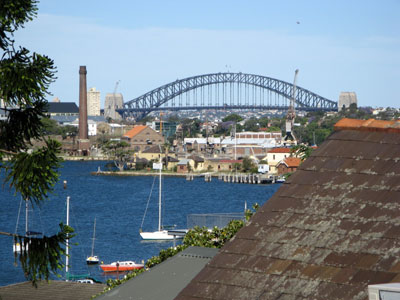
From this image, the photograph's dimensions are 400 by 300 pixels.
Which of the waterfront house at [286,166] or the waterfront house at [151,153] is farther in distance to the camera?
the waterfront house at [151,153]

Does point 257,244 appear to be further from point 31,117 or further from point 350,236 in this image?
point 31,117

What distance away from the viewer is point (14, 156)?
22.5ft

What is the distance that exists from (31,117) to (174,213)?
170ft

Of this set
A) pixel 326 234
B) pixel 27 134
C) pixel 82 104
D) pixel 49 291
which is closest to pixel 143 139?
pixel 82 104

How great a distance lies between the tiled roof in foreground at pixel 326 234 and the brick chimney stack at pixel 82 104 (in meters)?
129

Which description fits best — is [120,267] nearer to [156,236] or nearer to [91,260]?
[91,260]

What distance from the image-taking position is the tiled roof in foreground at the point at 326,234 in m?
4.23

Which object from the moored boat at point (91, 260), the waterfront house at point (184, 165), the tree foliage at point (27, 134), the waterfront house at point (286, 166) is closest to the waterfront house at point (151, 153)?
the waterfront house at point (184, 165)

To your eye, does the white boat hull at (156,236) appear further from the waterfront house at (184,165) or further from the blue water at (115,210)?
the waterfront house at (184,165)

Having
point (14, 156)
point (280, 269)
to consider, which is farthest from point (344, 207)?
point (14, 156)

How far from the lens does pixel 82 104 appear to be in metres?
134

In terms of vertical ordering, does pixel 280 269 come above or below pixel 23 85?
below

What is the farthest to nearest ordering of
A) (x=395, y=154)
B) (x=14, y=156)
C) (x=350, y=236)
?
(x=14, y=156) < (x=395, y=154) < (x=350, y=236)

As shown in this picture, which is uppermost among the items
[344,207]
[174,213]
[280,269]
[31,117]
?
[31,117]
